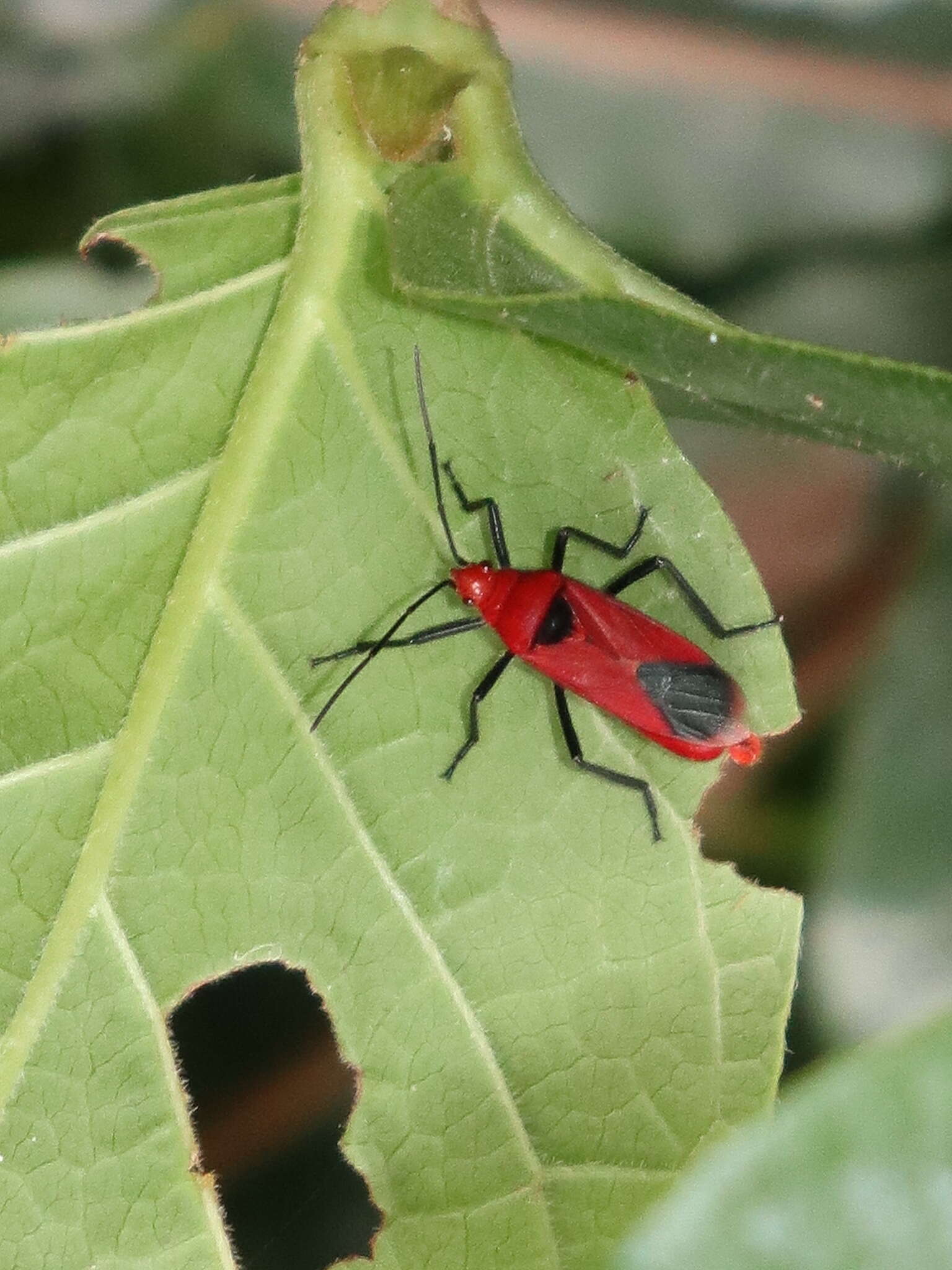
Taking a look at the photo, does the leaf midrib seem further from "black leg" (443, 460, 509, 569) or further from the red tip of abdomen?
the red tip of abdomen

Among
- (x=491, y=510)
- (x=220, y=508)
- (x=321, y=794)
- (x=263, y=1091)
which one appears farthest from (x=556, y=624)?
(x=263, y=1091)

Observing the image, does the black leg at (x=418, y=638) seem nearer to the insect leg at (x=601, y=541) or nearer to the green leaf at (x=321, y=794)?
the green leaf at (x=321, y=794)

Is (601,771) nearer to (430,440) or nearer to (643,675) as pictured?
(643,675)

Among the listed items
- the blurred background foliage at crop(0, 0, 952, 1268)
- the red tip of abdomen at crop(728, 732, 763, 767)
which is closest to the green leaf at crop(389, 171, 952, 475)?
the red tip of abdomen at crop(728, 732, 763, 767)

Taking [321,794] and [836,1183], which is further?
[321,794]

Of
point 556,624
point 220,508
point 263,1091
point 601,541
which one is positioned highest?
point 220,508

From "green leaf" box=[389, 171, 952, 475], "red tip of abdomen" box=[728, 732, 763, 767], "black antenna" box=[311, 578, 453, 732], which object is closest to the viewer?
"green leaf" box=[389, 171, 952, 475]

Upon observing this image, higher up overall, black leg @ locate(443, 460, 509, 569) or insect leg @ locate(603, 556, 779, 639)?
black leg @ locate(443, 460, 509, 569)
